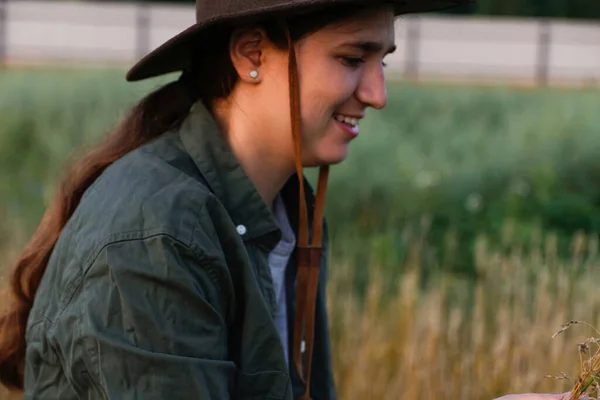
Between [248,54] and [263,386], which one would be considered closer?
[263,386]

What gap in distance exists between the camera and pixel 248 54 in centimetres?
195

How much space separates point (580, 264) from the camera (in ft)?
12.7

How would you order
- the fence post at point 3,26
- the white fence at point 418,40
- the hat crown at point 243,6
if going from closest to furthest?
1. the hat crown at point 243,6
2. the white fence at point 418,40
3. the fence post at point 3,26

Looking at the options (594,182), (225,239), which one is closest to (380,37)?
(225,239)

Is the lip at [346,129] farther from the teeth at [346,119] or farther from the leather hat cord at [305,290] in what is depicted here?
the leather hat cord at [305,290]

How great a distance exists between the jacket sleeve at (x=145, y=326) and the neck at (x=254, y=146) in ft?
1.07

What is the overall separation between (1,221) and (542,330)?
2415mm

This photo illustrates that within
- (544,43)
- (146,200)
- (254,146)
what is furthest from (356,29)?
(544,43)

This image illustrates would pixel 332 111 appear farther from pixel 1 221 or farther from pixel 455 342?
pixel 1 221

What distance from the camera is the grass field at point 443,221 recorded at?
326cm

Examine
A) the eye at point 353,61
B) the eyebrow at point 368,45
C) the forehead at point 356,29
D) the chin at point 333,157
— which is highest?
the forehead at point 356,29

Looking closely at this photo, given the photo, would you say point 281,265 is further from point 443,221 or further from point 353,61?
point 443,221

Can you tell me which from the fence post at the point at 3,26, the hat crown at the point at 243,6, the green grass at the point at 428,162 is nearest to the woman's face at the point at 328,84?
the hat crown at the point at 243,6

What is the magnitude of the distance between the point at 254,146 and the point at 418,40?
1664 centimetres
